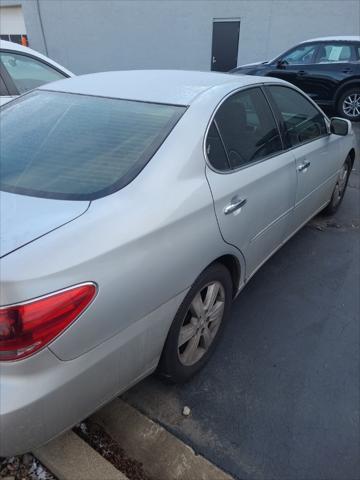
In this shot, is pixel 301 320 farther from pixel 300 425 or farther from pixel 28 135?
pixel 28 135

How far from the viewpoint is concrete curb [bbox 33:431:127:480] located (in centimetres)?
177

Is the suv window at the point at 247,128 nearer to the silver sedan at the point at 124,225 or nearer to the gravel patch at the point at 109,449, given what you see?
the silver sedan at the point at 124,225

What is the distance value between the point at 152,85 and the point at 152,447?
76.7 inches

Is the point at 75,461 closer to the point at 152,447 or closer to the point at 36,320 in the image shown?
the point at 152,447

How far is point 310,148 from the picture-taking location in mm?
3225

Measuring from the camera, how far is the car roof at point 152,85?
2.20 meters

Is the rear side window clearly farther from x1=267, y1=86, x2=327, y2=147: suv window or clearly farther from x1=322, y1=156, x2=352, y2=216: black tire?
x1=322, y1=156, x2=352, y2=216: black tire

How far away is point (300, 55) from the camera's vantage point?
358 inches

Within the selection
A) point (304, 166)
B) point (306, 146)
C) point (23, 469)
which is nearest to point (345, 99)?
point (306, 146)

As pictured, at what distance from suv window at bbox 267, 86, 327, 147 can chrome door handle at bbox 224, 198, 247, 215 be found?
930mm

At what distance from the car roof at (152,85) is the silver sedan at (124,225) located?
1cm

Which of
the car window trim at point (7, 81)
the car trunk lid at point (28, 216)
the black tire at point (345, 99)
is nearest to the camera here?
the car trunk lid at point (28, 216)

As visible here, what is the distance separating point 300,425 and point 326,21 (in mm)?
12750

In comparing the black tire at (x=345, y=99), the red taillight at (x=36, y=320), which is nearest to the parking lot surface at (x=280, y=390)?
the red taillight at (x=36, y=320)
